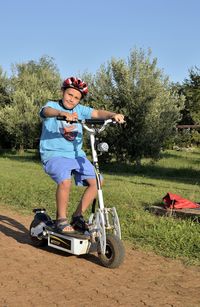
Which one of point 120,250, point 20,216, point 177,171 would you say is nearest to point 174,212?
point 20,216

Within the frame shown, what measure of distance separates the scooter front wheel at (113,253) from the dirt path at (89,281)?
9 centimetres

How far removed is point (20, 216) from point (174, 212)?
2797 millimetres

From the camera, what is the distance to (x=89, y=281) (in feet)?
14.7

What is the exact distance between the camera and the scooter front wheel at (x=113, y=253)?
4809 millimetres

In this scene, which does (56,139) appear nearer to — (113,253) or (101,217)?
(101,217)

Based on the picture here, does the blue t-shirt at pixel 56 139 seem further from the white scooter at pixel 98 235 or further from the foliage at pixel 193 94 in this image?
the foliage at pixel 193 94

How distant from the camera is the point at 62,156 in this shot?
5.47m

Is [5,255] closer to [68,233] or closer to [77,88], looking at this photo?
[68,233]

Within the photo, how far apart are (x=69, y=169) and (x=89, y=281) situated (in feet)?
4.70

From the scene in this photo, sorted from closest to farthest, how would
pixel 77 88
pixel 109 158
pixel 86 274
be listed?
pixel 86 274
pixel 77 88
pixel 109 158

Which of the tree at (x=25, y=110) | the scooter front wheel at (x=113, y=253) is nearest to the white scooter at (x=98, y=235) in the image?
the scooter front wheel at (x=113, y=253)

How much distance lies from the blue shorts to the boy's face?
67 cm

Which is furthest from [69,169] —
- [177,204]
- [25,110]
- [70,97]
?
[25,110]

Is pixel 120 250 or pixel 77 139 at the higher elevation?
pixel 77 139
